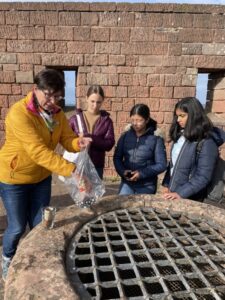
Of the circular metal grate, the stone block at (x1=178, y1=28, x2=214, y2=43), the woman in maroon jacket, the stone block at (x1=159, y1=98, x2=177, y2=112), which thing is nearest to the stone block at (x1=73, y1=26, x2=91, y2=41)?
the stone block at (x1=178, y1=28, x2=214, y2=43)

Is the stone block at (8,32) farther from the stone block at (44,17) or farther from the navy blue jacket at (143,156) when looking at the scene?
the navy blue jacket at (143,156)

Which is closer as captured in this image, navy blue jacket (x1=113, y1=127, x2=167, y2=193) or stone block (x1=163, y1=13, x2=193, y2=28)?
navy blue jacket (x1=113, y1=127, x2=167, y2=193)

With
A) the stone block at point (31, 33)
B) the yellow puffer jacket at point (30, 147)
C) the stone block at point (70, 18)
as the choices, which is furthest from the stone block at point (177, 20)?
the yellow puffer jacket at point (30, 147)

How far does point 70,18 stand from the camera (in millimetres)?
4602

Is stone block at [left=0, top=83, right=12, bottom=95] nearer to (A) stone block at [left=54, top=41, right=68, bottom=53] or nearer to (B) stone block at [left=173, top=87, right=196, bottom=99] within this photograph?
(A) stone block at [left=54, top=41, right=68, bottom=53]

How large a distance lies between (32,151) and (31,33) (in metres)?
3.49

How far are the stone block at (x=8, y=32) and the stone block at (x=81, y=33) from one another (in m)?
0.95

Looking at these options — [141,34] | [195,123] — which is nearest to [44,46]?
[141,34]

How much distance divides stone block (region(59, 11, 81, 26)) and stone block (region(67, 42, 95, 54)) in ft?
0.99

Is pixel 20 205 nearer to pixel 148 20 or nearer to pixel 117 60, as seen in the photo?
pixel 117 60

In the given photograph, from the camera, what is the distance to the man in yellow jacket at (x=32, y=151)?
71.1 inches

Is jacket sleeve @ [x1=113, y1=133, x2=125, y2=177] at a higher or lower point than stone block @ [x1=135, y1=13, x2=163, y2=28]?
lower

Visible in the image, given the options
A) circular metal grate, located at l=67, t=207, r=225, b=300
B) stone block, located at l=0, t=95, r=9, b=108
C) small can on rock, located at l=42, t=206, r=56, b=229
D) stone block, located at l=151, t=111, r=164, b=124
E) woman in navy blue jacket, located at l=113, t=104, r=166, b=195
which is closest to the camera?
circular metal grate, located at l=67, t=207, r=225, b=300

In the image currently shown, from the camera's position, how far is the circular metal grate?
1179mm
